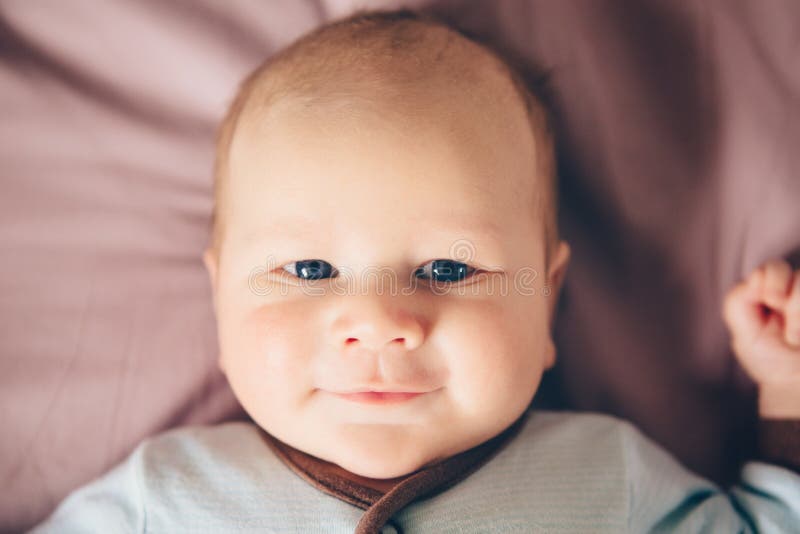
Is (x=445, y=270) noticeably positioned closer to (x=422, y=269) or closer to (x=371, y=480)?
(x=422, y=269)

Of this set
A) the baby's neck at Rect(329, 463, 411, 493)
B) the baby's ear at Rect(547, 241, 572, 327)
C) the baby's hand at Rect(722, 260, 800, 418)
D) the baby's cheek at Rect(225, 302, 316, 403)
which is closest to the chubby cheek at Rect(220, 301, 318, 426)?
the baby's cheek at Rect(225, 302, 316, 403)

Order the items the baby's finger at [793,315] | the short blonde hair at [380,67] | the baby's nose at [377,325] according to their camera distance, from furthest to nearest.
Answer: the baby's finger at [793,315], the short blonde hair at [380,67], the baby's nose at [377,325]

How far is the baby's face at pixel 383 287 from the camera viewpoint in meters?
0.93

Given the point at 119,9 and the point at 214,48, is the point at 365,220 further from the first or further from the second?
the point at 119,9

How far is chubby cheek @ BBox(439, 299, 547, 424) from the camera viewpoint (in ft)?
3.08

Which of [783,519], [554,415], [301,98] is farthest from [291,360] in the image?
[783,519]

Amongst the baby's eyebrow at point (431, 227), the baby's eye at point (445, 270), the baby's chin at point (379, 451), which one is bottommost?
the baby's chin at point (379, 451)

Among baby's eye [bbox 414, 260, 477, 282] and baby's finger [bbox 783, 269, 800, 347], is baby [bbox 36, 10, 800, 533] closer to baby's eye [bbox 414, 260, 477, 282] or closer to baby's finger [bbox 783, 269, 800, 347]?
baby's eye [bbox 414, 260, 477, 282]

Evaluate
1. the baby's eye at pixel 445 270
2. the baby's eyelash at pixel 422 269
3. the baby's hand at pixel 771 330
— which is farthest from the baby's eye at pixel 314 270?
the baby's hand at pixel 771 330

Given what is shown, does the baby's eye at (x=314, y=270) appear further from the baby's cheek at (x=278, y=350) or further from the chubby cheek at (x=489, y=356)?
the chubby cheek at (x=489, y=356)

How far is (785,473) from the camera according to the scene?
1.12 m

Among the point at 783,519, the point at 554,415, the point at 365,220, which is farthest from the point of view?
the point at 554,415

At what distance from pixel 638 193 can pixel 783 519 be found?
1.80ft

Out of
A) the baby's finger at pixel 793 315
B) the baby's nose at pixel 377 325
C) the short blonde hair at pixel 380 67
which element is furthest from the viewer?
the baby's finger at pixel 793 315
